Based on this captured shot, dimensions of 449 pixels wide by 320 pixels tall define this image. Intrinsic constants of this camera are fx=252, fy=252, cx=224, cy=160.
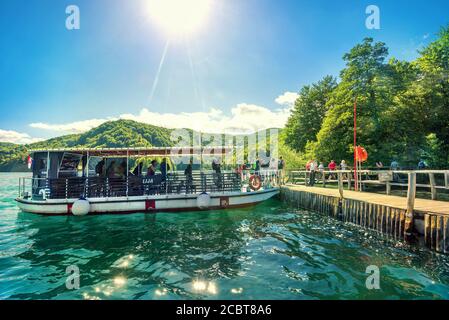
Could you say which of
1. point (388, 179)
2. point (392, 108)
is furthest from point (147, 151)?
point (392, 108)

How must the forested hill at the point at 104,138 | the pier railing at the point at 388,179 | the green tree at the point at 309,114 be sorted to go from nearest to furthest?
1. the pier railing at the point at 388,179
2. the green tree at the point at 309,114
3. the forested hill at the point at 104,138

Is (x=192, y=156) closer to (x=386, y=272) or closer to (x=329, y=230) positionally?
(x=329, y=230)

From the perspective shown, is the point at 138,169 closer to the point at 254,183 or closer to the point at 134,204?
the point at 134,204

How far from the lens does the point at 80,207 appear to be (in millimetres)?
12633

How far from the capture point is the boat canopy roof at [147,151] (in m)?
13.8

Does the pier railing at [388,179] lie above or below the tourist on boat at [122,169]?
below

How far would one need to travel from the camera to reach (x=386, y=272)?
20.3 ft

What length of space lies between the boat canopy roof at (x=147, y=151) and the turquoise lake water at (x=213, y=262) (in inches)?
164

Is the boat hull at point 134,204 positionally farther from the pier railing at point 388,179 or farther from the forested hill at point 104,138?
the forested hill at point 104,138

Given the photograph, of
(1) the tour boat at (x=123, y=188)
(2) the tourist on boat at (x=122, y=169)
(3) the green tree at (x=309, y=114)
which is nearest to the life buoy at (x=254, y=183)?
(1) the tour boat at (x=123, y=188)
